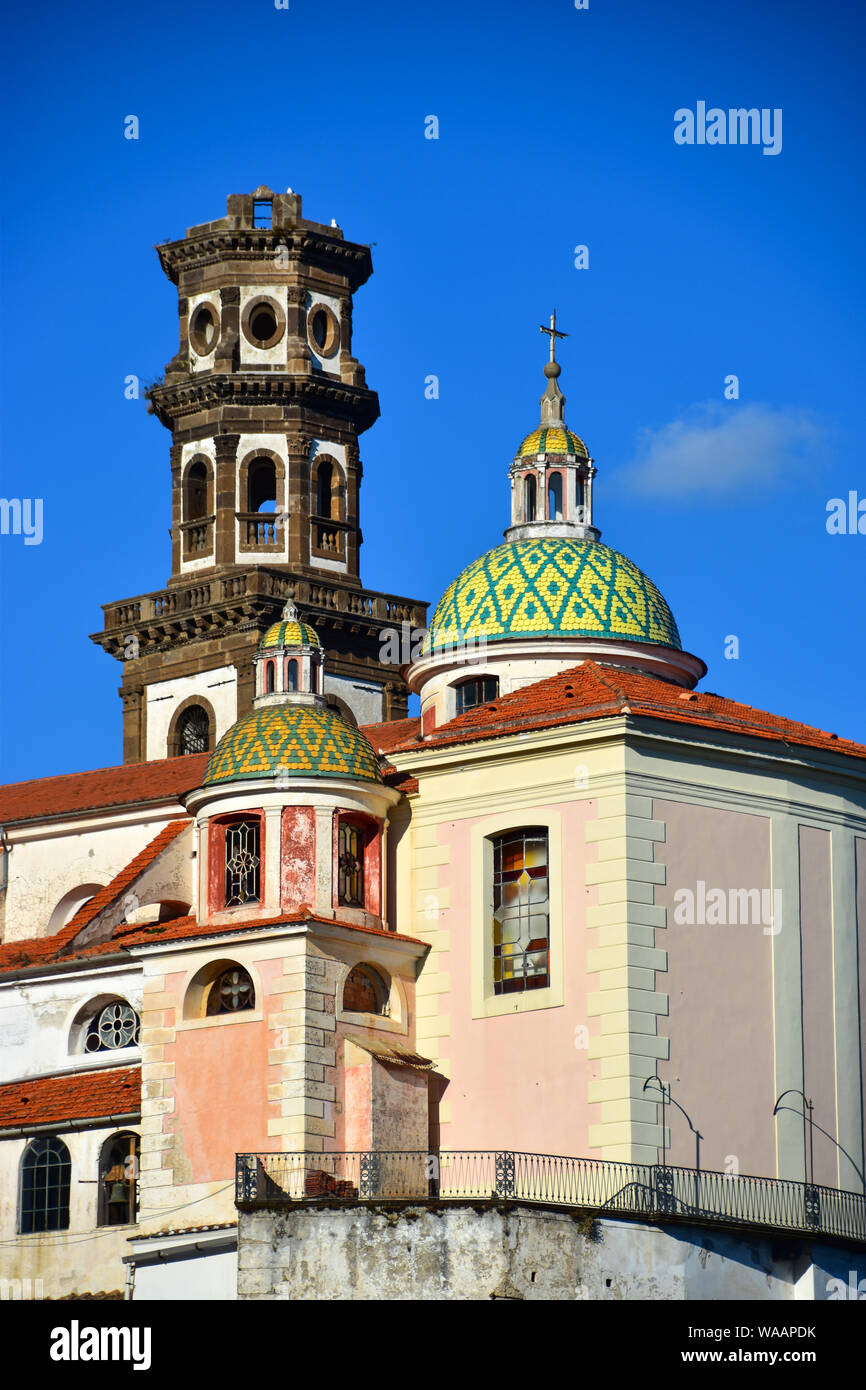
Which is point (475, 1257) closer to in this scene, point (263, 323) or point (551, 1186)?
point (551, 1186)

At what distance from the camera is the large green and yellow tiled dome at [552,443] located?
213ft

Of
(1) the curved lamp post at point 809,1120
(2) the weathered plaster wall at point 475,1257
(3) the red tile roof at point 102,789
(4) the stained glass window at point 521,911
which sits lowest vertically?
(2) the weathered plaster wall at point 475,1257

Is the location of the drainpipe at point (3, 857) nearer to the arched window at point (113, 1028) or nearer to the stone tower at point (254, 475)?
the arched window at point (113, 1028)

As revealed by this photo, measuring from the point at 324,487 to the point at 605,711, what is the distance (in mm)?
29331

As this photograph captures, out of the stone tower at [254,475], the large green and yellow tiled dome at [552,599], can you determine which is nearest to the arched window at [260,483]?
the stone tower at [254,475]

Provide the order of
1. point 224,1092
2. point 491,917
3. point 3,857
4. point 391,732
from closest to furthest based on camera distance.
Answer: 1. point 224,1092
2. point 491,917
3. point 391,732
4. point 3,857

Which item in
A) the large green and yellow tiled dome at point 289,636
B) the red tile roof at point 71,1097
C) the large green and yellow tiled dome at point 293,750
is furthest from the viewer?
the large green and yellow tiled dome at point 289,636

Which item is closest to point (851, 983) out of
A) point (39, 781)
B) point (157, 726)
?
point (39, 781)

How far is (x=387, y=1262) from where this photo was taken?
50469mm

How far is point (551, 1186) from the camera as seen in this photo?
53094 millimetres

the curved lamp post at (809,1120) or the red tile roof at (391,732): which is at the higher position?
the red tile roof at (391,732)

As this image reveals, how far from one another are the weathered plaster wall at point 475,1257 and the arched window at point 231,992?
18.1 feet

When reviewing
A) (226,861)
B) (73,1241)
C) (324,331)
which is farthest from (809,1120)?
(324,331)
